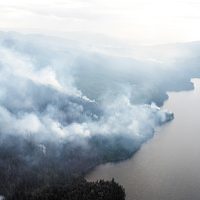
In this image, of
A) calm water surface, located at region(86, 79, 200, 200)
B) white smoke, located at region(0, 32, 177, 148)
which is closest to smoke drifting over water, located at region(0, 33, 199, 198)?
white smoke, located at region(0, 32, 177, 148)

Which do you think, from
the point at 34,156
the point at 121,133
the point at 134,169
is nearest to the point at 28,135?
the point at 34,156

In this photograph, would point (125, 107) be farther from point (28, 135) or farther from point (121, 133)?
point (28, 135)

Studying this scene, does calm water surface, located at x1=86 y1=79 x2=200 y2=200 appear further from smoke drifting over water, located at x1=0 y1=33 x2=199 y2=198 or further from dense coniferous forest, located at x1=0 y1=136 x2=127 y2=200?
smoke drifting over water, located at x1=0 y1=33 x2=199 y2=198

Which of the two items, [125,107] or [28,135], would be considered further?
[125,107]

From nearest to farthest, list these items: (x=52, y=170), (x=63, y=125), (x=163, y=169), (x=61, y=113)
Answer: (x=163, y=169) → (x=52, y=170) → (x=63, y=125) → (x=61, y=113)

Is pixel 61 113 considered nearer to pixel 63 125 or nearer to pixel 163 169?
pixel 63 125

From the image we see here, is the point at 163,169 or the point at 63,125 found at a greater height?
the point at 63,125

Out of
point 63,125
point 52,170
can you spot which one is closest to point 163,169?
point 52,170

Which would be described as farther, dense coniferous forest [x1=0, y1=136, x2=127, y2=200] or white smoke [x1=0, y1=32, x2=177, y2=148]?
white smoke [x1=0, y1=32, x2=177, y2=148]
